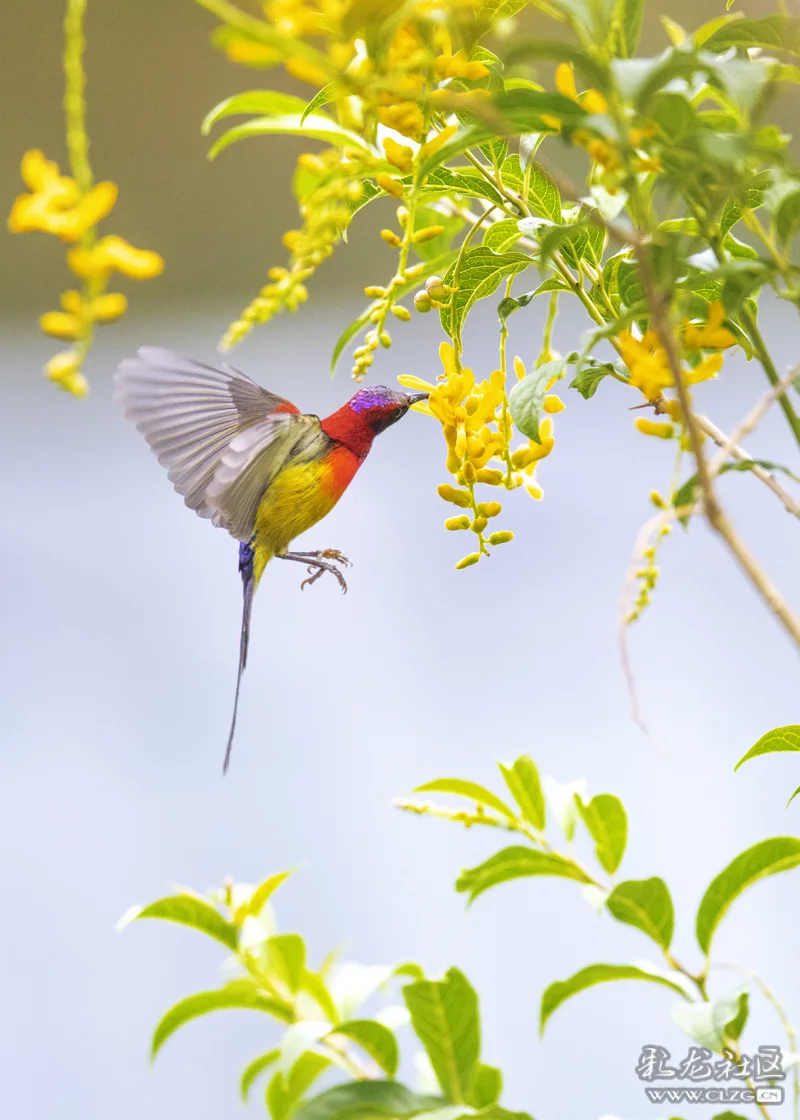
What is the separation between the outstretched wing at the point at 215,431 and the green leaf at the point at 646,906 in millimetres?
288

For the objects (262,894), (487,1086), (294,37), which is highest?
(294,37)

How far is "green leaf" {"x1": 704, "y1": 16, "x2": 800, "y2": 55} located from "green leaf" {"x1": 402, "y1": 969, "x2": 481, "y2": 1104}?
1.25ft

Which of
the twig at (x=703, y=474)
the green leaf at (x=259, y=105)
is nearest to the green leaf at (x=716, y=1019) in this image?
the twig at (x=703, y=474)

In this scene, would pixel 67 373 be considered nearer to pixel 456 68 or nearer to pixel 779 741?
pixel 456 68

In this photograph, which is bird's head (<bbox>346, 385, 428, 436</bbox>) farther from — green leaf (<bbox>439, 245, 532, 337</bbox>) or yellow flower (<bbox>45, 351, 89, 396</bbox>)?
yellow flower (<bbox>45, 351, 89, 396</bbox>)

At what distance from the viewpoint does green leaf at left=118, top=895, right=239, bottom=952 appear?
0.45 meters

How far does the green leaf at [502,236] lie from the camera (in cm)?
47

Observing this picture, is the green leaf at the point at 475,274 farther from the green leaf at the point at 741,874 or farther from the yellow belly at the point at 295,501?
the green leaf at the point at 741,874

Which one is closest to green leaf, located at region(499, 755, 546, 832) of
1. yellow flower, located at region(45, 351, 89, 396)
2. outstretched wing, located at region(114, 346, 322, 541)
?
outstretched wing, located at region(114, 346, 322, 541)

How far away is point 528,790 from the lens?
0.49 metres

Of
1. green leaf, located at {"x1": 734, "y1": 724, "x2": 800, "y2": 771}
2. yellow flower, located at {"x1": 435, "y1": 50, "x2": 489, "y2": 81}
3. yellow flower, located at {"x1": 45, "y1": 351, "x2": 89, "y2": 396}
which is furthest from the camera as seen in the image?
green leaf, located at {"x1": 734, "y1": 724, "x2": 800, "y2": 771}

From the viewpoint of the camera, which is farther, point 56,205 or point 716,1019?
point 716,1019

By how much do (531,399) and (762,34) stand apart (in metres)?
0.16

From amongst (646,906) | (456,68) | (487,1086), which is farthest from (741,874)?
(456,68)
